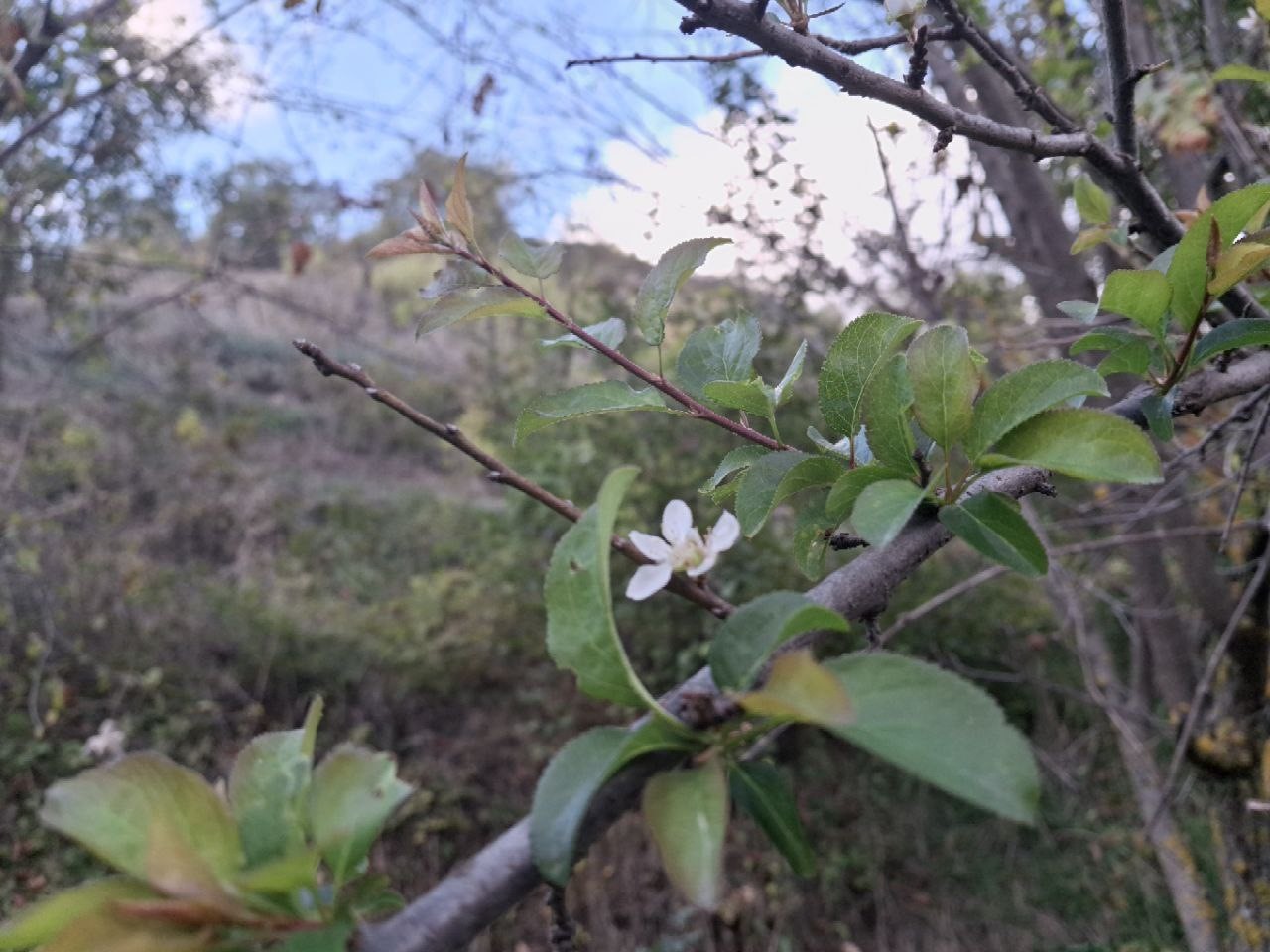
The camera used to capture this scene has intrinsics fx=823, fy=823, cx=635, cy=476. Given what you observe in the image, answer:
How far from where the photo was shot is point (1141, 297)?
55cm

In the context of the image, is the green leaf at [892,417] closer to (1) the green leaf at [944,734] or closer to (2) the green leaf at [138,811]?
(1) the green leaf at [944,734]

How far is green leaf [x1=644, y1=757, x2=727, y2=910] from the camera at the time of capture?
12.1 inches

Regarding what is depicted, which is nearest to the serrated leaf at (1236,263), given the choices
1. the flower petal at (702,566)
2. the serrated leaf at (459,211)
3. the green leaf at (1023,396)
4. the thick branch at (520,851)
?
the green leaf at (1023,396)

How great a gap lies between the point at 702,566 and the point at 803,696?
0.20 metres

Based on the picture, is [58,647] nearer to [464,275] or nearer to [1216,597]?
[464,275]

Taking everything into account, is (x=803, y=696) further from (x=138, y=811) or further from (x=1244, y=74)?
(x=1244, y=74)

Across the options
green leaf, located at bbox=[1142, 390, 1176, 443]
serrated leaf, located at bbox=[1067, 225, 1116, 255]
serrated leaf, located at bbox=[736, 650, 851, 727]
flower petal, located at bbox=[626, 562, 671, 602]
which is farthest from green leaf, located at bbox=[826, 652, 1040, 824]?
serrated leaf, located at bbox=[1067, 225, 1116, 255]

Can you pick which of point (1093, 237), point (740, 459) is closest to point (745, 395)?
point (740, 459)

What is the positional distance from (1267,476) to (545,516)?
7.83 feet

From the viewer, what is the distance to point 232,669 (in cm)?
406

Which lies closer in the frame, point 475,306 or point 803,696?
point 803,696

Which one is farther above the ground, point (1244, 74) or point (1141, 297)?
point (1244, 74)

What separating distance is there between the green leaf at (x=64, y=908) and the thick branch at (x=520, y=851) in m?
0.09

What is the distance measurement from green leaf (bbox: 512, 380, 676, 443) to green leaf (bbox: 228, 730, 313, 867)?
0.81ft
